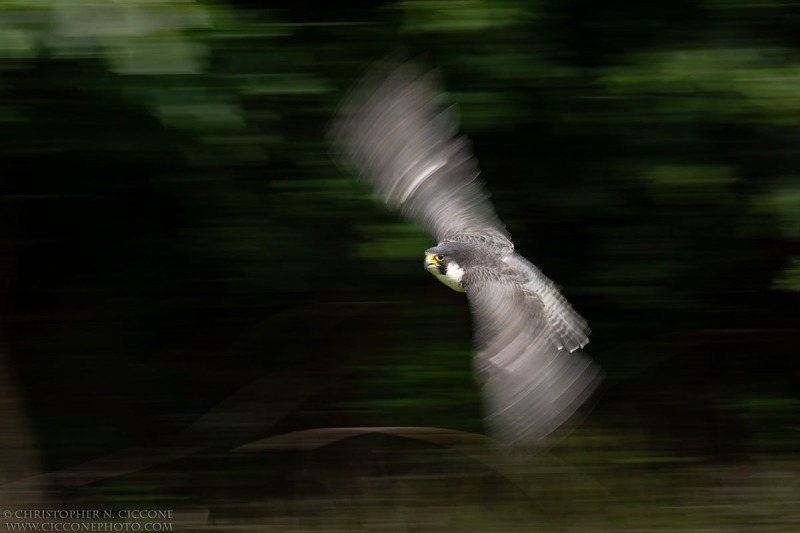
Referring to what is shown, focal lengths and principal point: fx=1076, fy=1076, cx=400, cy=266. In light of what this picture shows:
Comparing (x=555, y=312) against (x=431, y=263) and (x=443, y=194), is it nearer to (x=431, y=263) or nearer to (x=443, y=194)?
(x=431, y=263)

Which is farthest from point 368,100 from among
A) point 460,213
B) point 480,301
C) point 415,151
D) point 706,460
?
point 706,460

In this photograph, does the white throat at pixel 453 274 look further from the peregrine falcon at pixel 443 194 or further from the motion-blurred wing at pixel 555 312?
the motion-blurred wing at pixel 555 312

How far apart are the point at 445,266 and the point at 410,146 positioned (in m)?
0.49

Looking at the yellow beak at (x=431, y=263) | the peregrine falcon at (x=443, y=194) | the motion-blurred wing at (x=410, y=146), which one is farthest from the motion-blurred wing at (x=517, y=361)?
the motion-blurred wing at (x=410, y=146)

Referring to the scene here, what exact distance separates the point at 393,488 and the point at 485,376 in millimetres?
2191

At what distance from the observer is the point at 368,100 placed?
3680 mm

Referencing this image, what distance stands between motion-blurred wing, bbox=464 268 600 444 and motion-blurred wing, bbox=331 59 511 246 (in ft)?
1.43

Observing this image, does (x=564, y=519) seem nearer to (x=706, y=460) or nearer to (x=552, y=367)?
(x=706, y=460)

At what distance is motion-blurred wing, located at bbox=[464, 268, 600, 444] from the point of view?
265cm

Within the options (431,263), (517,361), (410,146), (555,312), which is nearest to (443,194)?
(410,146)

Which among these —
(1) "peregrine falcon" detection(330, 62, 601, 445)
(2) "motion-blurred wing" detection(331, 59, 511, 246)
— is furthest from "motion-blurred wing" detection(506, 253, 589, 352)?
(2) "motion-blurred wing" detection(331, 59, 511, 246)

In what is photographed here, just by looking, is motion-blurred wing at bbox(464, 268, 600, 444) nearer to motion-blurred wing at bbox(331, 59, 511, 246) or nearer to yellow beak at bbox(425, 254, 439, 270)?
yellow beak at bbox(425, 254, 439, 270)

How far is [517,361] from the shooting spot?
282 cm

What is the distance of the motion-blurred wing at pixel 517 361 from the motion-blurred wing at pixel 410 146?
437mm
